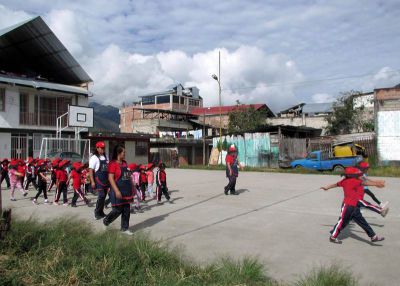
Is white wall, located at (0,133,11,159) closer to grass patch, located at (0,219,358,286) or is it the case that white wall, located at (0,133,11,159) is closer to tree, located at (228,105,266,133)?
grass patch, located at (0,219,358,286)

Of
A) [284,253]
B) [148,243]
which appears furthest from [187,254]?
[284,253]

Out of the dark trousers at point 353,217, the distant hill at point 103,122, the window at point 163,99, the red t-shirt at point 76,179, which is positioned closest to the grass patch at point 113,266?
the dark trousers at point 353,217

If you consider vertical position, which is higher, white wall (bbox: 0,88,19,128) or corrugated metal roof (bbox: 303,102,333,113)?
corrugated metal roof (bbox: 303,102,333,113)

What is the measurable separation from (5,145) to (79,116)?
5.34 meters

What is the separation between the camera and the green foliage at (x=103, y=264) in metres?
4.48

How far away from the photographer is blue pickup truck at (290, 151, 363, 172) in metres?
23.8

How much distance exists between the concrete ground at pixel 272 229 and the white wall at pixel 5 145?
15.2 metres

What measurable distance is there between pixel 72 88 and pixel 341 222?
92.5 feet

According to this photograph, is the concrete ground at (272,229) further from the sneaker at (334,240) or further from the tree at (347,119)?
the tree at (347,119)

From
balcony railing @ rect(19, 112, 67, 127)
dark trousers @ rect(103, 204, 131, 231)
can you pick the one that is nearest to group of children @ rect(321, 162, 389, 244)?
dark trousers @ rect(103, 204, 131, 231)

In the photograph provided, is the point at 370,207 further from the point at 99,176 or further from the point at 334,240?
the point at 99,176

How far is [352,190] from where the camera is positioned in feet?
22.1

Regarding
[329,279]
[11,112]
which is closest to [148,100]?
[11,112]

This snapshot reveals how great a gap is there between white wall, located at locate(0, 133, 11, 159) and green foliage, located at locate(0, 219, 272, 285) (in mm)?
23129
